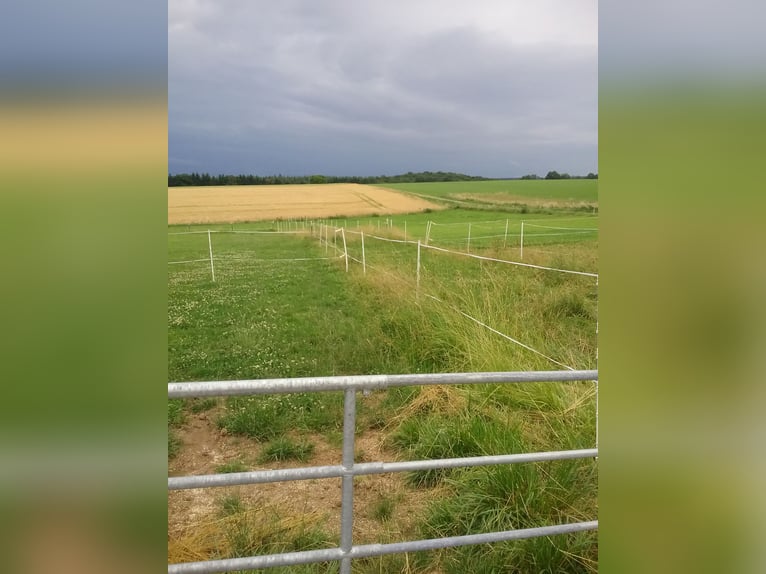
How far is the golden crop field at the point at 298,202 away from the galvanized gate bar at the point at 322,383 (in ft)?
64.4

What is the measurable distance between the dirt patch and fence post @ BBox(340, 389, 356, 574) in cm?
106

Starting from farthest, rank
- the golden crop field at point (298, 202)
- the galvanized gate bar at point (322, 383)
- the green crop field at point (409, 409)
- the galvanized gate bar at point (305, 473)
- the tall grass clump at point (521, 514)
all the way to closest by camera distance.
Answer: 1. the golden crop field at point (298, 202)
2. the green crop field at point (409, 409)
3. the tall grass clump at point (521, 514)
4. the galvanized gate bar at point (305, 473)
5. the galvanized gate bar at point (322, 383)

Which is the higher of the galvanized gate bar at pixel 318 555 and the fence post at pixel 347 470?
the fence post at pixel 347 470

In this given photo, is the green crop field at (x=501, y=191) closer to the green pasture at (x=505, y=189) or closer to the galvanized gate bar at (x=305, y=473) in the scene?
the green pasture at (x=505, y=189)

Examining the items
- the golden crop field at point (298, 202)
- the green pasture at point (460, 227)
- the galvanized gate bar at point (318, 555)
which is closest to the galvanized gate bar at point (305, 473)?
the galvanized gate bar at point (318, 555)

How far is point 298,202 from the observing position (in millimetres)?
22281

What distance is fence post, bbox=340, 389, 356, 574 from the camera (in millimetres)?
1253

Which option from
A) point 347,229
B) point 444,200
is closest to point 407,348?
point 347,229

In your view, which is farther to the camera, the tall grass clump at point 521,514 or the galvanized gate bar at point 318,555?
the tall grass clump at point 521,514

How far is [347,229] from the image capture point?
59.2 feet

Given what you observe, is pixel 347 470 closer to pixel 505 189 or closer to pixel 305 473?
pixel 305 473

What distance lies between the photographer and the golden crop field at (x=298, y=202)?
20.6 m
